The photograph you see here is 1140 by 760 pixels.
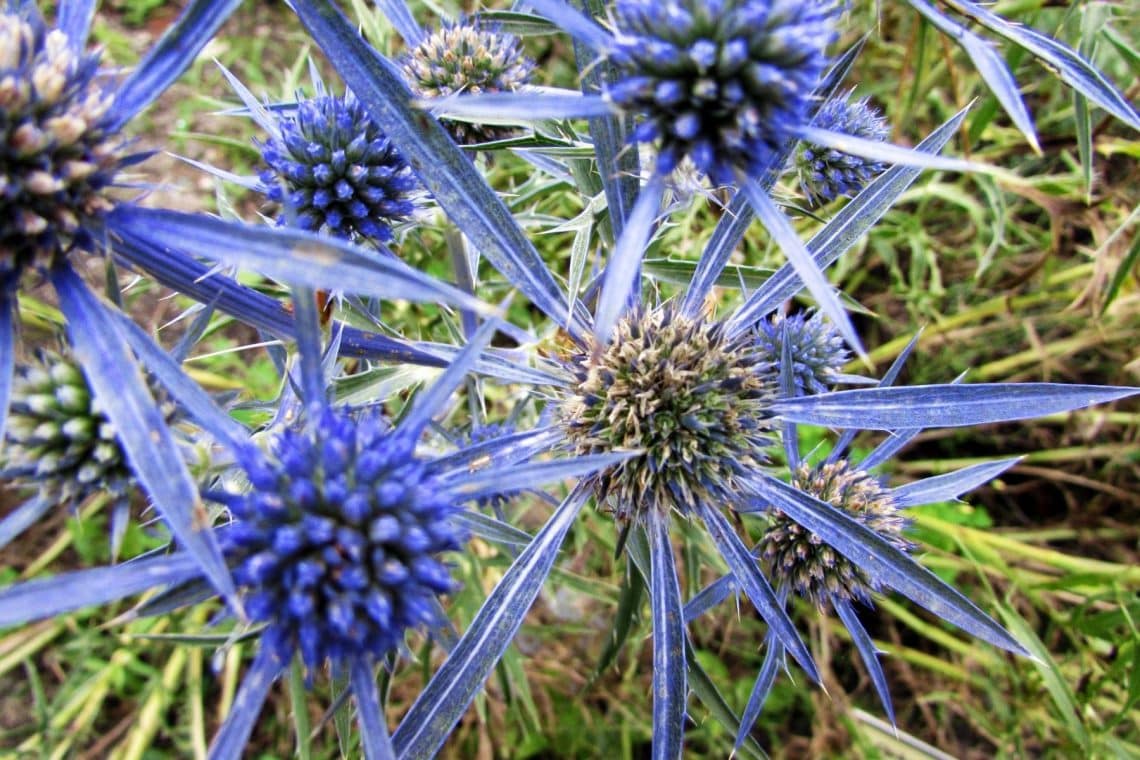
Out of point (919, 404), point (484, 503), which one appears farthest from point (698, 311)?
point (484, 503)

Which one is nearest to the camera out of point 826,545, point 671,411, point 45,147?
point 45,147

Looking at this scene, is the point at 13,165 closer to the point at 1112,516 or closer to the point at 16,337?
the point at 16,337

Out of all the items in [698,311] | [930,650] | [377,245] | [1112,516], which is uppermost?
[377,245]

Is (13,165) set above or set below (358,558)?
above

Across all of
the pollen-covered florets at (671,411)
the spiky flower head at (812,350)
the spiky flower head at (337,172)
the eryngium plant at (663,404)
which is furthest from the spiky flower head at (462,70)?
the spiky flower head at (812,350)

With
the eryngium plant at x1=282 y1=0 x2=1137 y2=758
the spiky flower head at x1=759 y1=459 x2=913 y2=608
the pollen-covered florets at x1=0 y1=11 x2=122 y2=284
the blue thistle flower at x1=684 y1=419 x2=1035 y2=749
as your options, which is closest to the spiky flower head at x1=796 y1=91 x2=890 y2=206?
the eryngium plant at x1=282 y1=0 x2=1137 y2=758

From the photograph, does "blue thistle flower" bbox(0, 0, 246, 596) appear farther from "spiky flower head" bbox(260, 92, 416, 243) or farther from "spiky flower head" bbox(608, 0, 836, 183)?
"spiky flower head" bbox(608, 0, 836, 183)

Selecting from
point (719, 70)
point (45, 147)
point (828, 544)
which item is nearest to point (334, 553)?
point (45, 147)

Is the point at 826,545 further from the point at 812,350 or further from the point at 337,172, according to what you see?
the point at 337,172
